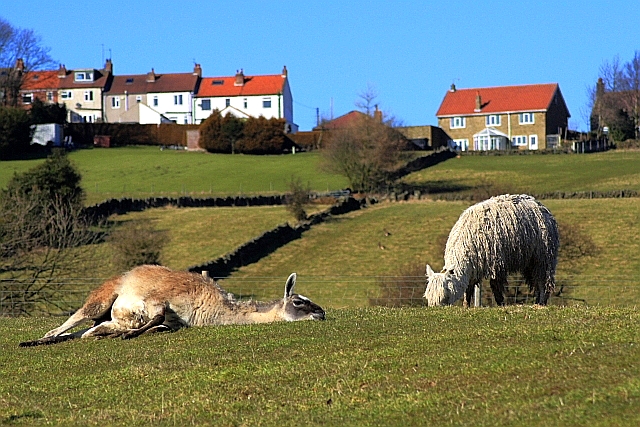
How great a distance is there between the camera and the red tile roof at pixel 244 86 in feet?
426

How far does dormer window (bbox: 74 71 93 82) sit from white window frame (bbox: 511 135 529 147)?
55.6 m

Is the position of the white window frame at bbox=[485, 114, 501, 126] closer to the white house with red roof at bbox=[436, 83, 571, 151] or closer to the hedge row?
the white house with red roof at bbox=[436, 83, 571, 151]

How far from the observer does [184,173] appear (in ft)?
293

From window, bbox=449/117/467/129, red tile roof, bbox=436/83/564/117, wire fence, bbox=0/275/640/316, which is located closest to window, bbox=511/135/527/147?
red tile roof, bbox=436/83/564/117

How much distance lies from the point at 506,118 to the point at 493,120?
160cm

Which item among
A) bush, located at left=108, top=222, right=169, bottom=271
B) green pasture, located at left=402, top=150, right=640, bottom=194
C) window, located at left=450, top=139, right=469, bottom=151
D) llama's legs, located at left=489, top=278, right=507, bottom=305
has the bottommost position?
A: bush, located at left=108, top=222, right=169, bottom=271

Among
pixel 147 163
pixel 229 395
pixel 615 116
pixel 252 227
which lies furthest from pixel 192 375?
pixel 615 116

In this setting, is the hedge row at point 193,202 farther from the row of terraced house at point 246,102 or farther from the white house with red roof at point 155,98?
the white house with red roof at point 155,98

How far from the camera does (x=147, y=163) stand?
9631 centimetres

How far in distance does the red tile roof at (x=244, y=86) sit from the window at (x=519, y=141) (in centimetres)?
3043

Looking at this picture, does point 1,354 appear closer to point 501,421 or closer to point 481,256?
point 501,421

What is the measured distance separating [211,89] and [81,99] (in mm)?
17338

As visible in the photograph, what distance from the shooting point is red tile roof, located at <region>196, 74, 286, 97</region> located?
129875 millimetres

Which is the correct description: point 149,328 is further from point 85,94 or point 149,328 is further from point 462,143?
point 85,94
